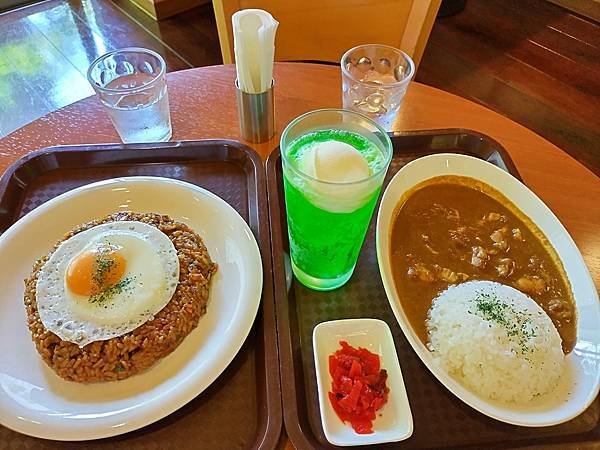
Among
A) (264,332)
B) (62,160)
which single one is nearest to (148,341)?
(264,332)

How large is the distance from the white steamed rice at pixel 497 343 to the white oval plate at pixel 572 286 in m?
0.04

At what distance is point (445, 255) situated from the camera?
1454 mm

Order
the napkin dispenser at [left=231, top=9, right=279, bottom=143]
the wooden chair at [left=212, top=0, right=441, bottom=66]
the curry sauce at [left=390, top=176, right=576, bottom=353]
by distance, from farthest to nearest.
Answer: the wooden chair at [left=212, top=0, right=441, bottom=66]
the napkin dispenser at [left=231, top=9, right=279, bottom=143]
the curry sauce at [left=390, top=176, right=576, bottom=353]

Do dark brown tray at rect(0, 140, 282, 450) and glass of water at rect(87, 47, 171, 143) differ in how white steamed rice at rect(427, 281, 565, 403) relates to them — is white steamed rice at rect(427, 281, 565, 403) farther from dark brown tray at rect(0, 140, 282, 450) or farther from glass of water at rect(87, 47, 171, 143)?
glass of water at rect(87, 47, 171, 143)

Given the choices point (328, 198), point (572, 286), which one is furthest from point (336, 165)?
point (572, 286)

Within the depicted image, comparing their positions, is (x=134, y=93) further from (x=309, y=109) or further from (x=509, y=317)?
(x=509, y=317)

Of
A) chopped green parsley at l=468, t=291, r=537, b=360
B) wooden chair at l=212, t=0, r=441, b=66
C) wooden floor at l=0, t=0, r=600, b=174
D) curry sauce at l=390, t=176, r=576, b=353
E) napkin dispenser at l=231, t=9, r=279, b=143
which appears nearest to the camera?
chopped green parsley at l=468, t=291, r=537, b=360

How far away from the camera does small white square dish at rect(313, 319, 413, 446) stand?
1.08 metres

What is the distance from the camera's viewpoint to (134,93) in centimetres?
A: 162

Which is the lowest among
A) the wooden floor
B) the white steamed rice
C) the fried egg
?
the wooden floor

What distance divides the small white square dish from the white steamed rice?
0.39 feet

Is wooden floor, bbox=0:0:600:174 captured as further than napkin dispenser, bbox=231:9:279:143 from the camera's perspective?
Yes

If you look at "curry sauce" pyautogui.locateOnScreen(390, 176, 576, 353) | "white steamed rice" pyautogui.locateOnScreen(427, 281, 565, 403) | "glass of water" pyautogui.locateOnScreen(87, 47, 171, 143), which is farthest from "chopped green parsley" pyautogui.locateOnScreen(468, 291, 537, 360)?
"glass of water" pyautogui.locateOnScreen(87, 47, 171, 143)

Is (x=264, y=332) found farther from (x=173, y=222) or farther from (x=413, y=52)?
(x=413, y=52)
